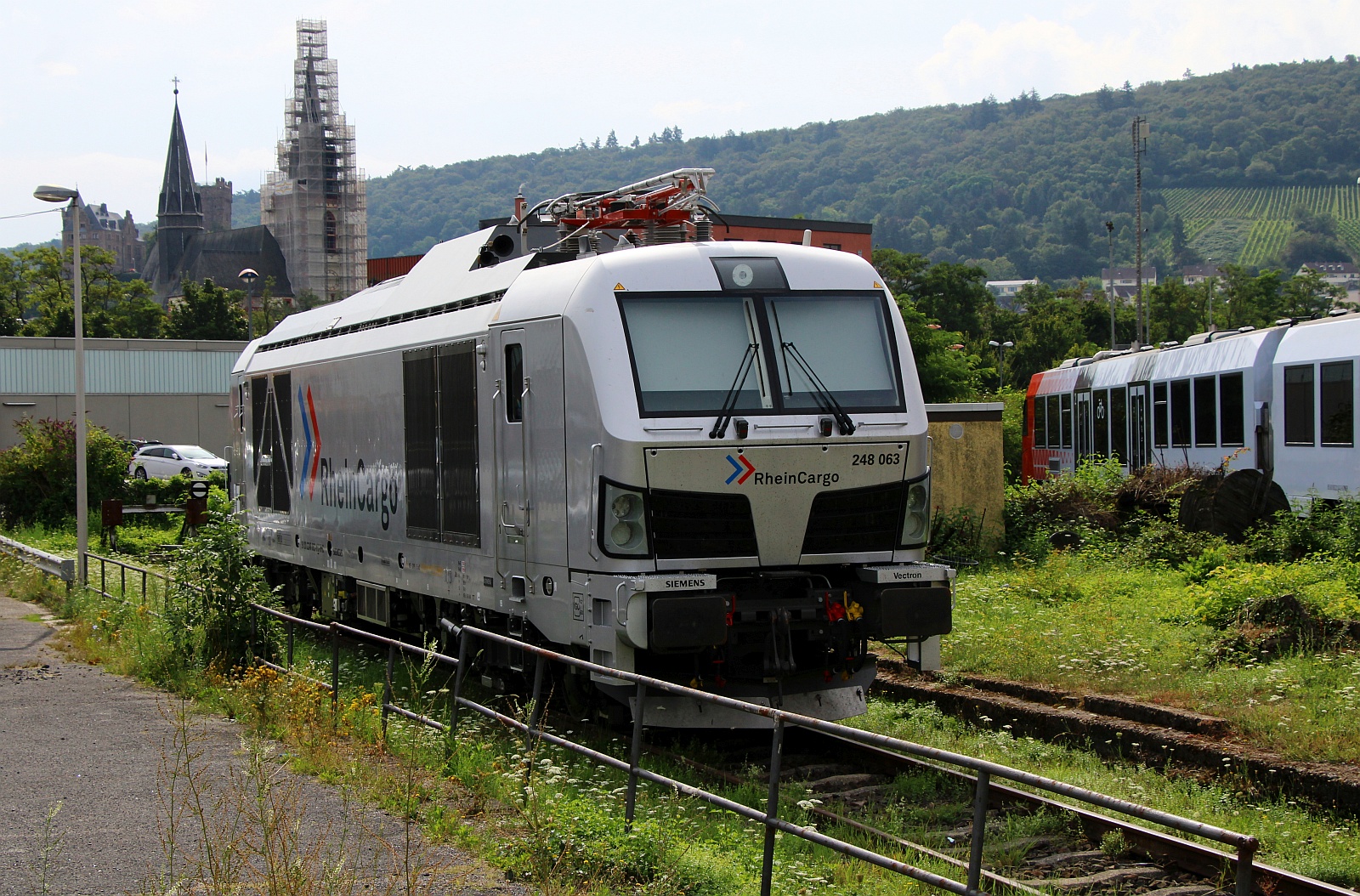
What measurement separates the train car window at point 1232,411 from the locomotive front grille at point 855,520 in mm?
12008

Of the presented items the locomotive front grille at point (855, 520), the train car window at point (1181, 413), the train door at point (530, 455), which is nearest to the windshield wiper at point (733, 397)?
the locomotive front grille at point (855, 520)

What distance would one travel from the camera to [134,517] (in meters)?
32.1

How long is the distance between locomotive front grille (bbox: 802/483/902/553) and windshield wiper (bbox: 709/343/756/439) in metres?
0.87

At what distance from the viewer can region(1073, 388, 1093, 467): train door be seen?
26984 mm

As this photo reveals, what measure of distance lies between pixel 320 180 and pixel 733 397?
152068 millimetres

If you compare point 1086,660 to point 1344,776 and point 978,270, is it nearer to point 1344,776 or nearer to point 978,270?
point 1344,776

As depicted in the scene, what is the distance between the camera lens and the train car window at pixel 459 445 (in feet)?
35.2

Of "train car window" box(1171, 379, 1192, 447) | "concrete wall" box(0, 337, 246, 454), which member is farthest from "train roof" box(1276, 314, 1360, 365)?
"concrete wall" box(0, 337, 246, 454)

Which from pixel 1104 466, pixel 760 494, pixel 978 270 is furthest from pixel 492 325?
pixel 978 270

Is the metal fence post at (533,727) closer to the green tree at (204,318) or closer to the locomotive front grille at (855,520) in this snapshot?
the locomotive front grille at (855,520)

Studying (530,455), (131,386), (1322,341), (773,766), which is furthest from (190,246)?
(773,766)

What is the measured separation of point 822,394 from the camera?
9438mm

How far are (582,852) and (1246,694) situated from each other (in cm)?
613

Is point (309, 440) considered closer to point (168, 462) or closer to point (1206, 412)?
point (1206, 412)
